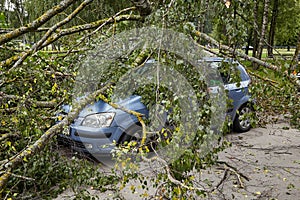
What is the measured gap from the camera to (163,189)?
6.00 feet

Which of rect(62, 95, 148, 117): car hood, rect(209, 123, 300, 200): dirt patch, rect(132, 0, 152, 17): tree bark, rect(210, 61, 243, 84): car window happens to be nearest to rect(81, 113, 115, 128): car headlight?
rect(62, 95, 148, 117): car hood

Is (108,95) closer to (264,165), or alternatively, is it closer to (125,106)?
(125,106)

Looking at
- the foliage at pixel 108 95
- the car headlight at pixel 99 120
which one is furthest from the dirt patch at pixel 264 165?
the car headlight at pixel 99 120

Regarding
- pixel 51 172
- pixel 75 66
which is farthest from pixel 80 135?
pixel 75 66

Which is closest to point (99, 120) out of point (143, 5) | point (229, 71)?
point (143, 5)

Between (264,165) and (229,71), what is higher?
(229,71)

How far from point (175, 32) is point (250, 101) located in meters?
0.68

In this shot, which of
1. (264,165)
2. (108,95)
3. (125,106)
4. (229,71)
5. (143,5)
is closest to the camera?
(229,71)

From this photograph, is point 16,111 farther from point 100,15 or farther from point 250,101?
point 100,15

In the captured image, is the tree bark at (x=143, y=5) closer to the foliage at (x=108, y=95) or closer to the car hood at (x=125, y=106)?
the foliage at (x=108, y=95)

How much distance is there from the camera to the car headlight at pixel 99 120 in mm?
4191

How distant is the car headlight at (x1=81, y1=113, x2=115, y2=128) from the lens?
4.19 m

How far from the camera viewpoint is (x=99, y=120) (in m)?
4.19

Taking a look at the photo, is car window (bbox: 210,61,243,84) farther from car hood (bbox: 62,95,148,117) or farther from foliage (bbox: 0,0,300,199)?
car hood (bbox: 62,95,148,117)
